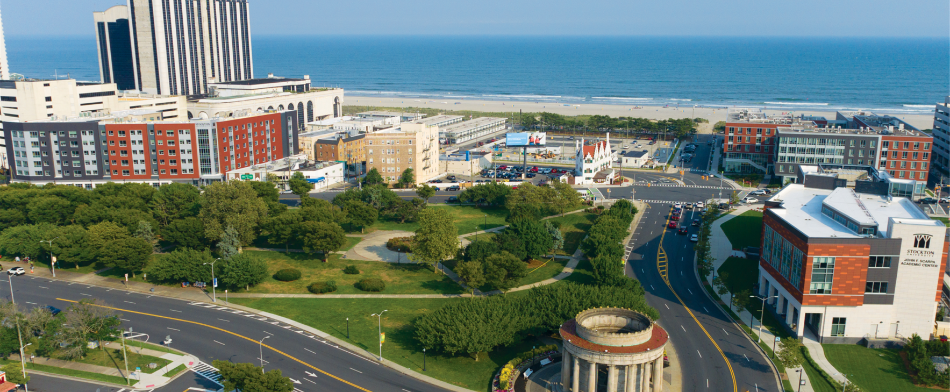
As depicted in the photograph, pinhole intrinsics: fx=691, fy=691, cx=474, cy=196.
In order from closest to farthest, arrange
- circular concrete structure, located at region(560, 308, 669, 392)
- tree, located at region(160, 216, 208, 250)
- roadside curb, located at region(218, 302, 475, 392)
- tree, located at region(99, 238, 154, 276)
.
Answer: circular concrete structure, located at region(560, 308, 669, 392) < roadside curb, located at region(218, 302, 475, 392) < tree, located at region(99, 238, 154, 276) < tree, located at region(160, 216, 208, 250)

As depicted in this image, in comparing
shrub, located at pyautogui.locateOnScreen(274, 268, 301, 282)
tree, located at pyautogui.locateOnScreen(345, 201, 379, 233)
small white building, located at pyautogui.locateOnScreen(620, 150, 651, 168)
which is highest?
small white building, located at pyautogui.locateOnScreen(620, 150, 651, 168)

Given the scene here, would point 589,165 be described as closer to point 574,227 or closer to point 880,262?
point 574,227

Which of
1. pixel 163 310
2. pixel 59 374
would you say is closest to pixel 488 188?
pixel 163 310

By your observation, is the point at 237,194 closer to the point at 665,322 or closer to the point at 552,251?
the point at 552,251

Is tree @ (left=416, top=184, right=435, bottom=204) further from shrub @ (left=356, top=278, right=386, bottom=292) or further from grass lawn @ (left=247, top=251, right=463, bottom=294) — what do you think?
shrub @ (left=356, top=278, right=386, bottom=292)

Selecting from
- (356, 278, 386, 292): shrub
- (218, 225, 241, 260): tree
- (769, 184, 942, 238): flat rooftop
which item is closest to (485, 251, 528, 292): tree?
(356, 278, 386, 292): shrub
